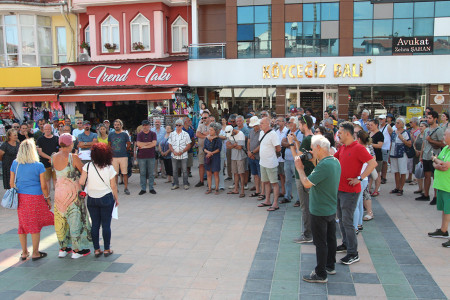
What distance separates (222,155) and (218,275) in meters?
5.57

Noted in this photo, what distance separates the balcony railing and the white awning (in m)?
1.72

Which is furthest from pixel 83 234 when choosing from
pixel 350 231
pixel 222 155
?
pixel 222 155

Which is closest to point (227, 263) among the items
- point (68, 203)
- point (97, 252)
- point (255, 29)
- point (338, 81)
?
point (97, 252)

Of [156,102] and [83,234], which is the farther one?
[156,102]

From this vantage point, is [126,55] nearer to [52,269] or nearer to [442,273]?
[52,269]

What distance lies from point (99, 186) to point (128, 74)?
13060 mm

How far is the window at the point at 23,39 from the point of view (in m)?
19.0

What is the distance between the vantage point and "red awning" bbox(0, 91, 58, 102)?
17.1 meters

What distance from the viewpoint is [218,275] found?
496 centimetres

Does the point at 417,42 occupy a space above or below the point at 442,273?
above

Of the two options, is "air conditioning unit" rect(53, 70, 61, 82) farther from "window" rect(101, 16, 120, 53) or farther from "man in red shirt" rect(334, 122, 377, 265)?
"man in red shirt" rect(334, 122, 377, 265)

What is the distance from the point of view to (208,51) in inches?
697

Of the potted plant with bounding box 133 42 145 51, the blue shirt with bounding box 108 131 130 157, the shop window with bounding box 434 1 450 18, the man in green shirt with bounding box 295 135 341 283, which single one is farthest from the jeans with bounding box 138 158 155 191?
the shop window with bounding box 434 1 450 18

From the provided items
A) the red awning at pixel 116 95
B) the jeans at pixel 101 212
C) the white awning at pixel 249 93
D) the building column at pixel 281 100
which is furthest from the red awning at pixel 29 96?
the jeans at pixel 101 212
